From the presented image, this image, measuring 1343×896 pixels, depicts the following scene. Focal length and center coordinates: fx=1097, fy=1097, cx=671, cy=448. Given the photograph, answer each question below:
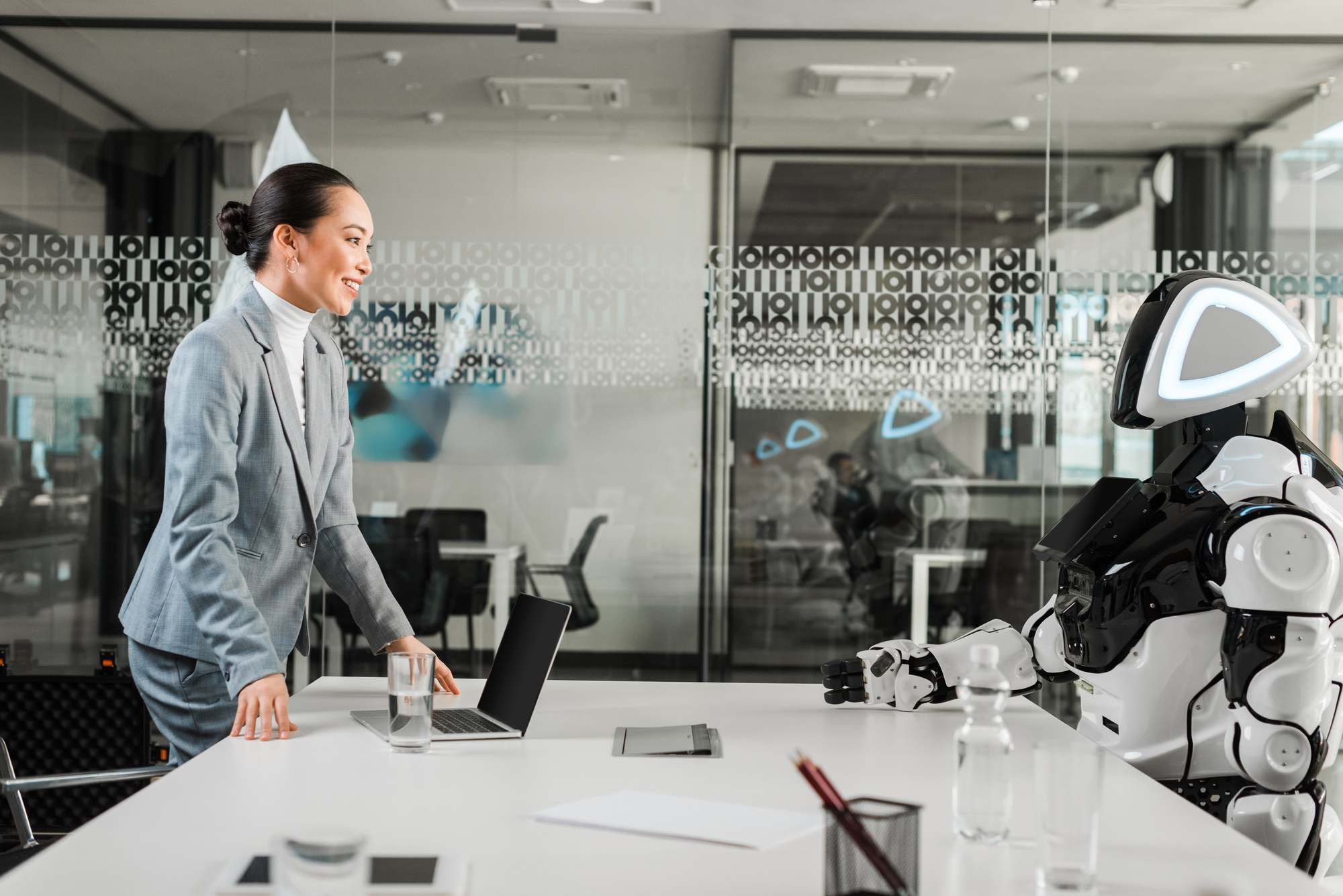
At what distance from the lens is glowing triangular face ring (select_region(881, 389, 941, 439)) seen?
158 inches

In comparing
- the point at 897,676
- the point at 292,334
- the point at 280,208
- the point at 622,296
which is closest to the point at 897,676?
the point at 897,676

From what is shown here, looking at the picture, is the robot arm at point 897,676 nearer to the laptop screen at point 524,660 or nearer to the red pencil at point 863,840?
the laptop screen at point 524,660

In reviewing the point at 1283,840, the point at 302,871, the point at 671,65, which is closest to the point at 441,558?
the point at 671,65

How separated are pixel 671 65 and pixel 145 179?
1.97m

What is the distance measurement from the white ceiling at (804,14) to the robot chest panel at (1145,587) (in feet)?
8.57

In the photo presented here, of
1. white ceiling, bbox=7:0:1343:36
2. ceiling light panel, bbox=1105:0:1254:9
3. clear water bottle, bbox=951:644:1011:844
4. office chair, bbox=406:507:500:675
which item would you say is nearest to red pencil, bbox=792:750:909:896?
clear water bottle, bbox=951:644:1011:844

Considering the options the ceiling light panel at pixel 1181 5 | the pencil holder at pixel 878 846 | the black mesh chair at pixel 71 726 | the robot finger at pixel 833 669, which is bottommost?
the black mesh chair at pixel 71 726

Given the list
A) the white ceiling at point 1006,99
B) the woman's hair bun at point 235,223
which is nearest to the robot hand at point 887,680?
the woman's hair bun at point 235,223

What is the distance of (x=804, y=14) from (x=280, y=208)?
2530 millimetres

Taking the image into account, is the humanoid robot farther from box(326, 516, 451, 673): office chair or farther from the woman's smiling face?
box(326, 516, 451, 673): office chair

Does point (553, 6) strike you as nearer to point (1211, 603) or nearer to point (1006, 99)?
point (1006, 99)

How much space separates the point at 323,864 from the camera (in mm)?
879

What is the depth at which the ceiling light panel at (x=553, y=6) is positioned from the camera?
13.0 ft

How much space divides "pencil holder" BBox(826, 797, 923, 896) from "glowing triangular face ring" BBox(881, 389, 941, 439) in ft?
10.1
